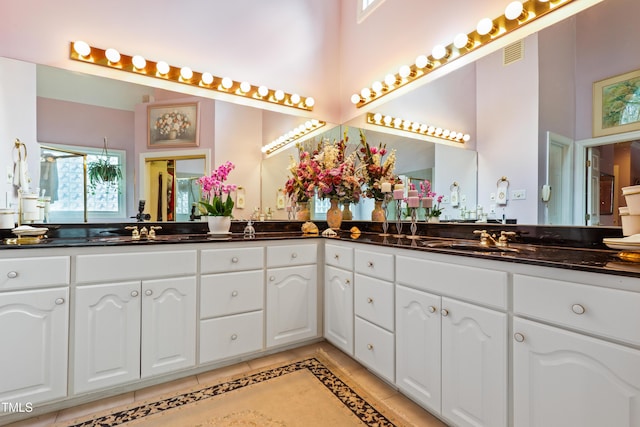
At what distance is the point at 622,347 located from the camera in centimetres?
81

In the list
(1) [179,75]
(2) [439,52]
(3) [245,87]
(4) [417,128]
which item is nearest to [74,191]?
(1) [179,75]

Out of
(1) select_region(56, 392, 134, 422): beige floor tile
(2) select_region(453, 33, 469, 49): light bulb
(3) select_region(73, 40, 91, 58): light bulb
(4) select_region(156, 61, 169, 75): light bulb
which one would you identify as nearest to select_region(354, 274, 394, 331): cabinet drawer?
(1) select_region(56, 392, 134, 422): beige floor tile

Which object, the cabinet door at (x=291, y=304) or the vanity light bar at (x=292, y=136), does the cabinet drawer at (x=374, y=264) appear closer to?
the cabinet door at (x=291, y=304)

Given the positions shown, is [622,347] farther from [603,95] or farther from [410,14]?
[410,14]

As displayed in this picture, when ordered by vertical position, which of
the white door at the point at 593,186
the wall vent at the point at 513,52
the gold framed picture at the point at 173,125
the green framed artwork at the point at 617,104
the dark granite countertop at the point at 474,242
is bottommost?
the dark granite countertop at the point at 474,242

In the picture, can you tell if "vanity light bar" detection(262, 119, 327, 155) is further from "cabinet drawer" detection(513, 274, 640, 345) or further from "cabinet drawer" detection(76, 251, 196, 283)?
"cabinet drawer" detection(513, 274, 640, 345)

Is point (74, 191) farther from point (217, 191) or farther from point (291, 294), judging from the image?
point (291, 294)

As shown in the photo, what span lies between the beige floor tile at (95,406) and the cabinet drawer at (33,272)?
0.63 m

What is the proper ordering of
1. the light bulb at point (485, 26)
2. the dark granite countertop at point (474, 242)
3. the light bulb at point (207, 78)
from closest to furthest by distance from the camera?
1. the dark granite countertop at point (474, 242)
2. the light bulb at point (485, 26)
3. the light bulb at point (207, 78)

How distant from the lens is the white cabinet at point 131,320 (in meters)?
1.48

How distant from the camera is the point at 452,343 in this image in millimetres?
1248

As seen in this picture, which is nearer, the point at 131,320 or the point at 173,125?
the point at 131,320

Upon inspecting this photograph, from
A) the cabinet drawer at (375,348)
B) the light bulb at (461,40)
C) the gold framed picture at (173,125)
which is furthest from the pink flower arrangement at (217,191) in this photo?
the light bulb at (461,40)

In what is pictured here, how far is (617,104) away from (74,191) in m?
2.89
